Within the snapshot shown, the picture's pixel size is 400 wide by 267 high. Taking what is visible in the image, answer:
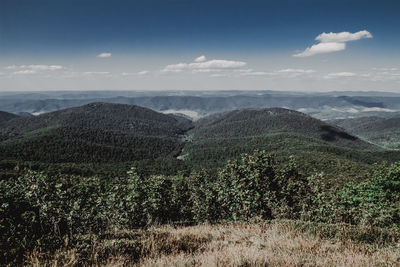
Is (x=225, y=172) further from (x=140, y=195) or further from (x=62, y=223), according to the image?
(x=62, y=223)

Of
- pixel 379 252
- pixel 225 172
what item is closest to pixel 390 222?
pixel 225 172

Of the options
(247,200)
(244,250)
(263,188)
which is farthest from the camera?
(263,188)

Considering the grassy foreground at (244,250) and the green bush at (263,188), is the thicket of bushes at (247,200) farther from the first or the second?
the grassy foreground at (244,250)

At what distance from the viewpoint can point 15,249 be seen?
20.9ft

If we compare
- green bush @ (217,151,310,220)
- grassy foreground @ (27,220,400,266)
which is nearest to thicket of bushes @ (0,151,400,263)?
green bush @ (217,151,310,220)

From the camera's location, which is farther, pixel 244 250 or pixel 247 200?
pixel 247 200

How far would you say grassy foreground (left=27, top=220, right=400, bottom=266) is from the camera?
5.92 metres

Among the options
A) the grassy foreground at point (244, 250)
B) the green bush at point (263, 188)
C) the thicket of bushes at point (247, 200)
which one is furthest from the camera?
the green bush at point (263, 188)

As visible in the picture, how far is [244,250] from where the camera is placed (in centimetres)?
663

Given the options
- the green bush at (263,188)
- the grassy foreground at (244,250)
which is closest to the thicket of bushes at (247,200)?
the green bush at (263,188)

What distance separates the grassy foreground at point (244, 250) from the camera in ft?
19.4

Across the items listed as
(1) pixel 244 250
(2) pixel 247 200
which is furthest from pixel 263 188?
(1) pixel 244 250

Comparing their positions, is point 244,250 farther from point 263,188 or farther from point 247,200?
point 263,188

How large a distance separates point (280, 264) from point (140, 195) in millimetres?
22911
